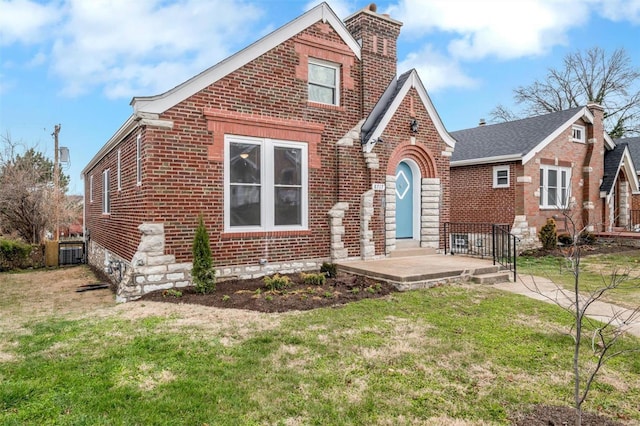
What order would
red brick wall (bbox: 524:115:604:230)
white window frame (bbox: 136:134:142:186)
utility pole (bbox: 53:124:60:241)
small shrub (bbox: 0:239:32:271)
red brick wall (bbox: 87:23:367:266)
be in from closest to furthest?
red brick wall (bbox: 87:23:367:266) → white window frame (bbox: 136:134:142:186) → small shrub (bbox: 0:239:32:271) → red brick wall (bbox: 524:115:604:230) → utility pole (bbox: 53:124:60:241)

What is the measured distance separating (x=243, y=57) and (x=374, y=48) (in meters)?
3.97

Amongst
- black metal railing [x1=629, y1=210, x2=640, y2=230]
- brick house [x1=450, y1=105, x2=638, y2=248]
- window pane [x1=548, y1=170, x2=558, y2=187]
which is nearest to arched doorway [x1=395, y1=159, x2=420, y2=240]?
brick house [x1=450, y1=105, x2=638, y2=248]

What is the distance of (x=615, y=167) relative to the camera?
1873cm

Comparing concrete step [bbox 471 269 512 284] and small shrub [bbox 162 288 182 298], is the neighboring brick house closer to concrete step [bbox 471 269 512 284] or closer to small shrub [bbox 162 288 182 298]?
small shrub [bbox 162 288 182 298]

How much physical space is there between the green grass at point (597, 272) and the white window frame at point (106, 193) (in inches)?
455

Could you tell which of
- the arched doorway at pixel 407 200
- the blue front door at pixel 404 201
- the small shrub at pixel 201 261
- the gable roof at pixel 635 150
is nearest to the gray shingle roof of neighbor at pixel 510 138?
the arched doorway at pixel 407 200

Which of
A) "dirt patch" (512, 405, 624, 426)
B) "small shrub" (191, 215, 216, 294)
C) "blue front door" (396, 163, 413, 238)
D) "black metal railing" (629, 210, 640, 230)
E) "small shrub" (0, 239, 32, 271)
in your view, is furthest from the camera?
"black metal railing" (629, 210, 640, 230)

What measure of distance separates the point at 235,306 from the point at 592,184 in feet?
59.8

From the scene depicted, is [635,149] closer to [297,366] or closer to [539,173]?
[539,173]

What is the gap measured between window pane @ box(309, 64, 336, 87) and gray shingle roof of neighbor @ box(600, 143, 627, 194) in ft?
50.8

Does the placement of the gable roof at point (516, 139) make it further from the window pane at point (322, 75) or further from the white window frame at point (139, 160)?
the white window frame at point (139, 160)

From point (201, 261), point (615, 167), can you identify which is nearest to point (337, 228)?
point (201, 261)

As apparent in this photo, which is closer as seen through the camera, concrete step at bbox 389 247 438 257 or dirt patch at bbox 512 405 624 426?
dirt patch at bbox 512 405 624 426

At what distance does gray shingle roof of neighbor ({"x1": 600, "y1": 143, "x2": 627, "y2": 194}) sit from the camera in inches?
730
